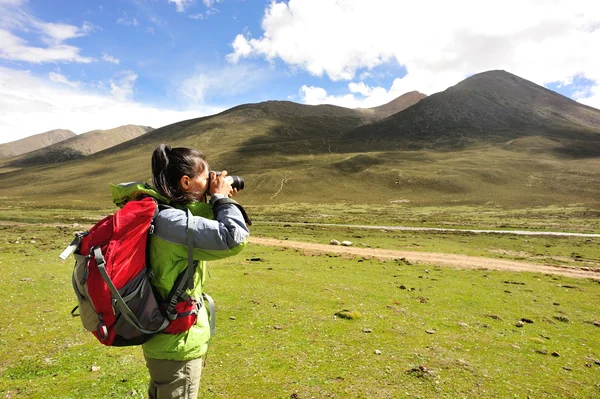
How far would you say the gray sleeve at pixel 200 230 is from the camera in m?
A: 3.72

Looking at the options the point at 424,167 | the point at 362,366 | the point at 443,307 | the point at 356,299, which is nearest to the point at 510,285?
the point at 443,307

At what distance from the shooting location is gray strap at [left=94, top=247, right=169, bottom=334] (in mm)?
3340

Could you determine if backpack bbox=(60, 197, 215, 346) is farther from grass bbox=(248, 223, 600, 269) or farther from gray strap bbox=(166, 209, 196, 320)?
grass bbox=(248, 223, 600, 269)

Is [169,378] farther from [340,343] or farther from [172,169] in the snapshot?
[340,343]

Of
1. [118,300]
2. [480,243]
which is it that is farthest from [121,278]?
[480,243]

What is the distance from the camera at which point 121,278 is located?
3521mm

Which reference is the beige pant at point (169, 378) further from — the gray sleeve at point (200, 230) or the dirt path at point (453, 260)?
the dirt path at point (453, 260)

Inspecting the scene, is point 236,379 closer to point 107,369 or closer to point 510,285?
point 107,369

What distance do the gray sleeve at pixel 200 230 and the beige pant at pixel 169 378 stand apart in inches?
60.9

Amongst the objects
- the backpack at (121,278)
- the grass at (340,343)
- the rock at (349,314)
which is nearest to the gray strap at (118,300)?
the backpack at (121,278)

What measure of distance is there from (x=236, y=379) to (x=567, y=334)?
1204 cm

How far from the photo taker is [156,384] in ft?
13.5

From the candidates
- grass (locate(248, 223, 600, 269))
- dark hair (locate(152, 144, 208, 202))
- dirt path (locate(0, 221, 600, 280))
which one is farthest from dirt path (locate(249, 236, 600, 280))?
dark hair (locate(152, 144, 208, 202))

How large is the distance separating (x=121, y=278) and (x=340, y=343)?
8.44m
